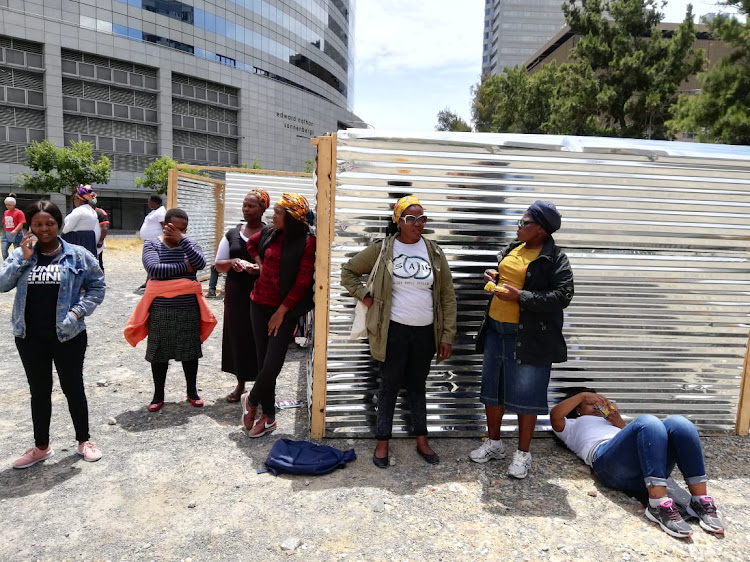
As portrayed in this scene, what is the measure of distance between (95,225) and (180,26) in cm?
4207

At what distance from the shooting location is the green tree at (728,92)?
13.0 m

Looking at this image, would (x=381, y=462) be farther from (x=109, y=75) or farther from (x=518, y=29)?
(x=518, y=29)

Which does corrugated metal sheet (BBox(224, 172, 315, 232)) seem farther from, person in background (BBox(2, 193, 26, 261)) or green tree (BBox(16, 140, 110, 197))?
green tree (BBox(16, 140, 110, 197))

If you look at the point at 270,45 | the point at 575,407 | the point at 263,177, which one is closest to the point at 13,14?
the point at 270,45

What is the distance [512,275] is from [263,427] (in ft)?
8.07

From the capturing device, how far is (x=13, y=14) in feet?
114

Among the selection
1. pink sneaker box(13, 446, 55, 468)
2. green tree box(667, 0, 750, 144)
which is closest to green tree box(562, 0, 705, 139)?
green tree box(667, 0, 750, 144)

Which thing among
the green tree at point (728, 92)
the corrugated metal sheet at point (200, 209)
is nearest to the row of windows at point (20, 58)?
the corrugated metal sheet at point (200, 209)

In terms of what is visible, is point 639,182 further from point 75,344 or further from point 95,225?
point 95,225

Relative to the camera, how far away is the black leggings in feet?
15.8

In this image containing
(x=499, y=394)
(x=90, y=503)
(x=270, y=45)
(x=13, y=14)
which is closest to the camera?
(x=90, y=503)

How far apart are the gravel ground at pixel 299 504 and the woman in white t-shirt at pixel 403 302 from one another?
1.57ft

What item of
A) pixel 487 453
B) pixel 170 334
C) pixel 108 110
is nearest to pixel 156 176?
pixel 108 110

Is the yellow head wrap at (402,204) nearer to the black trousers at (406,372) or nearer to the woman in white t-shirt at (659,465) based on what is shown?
the black trousers at (406,372)
